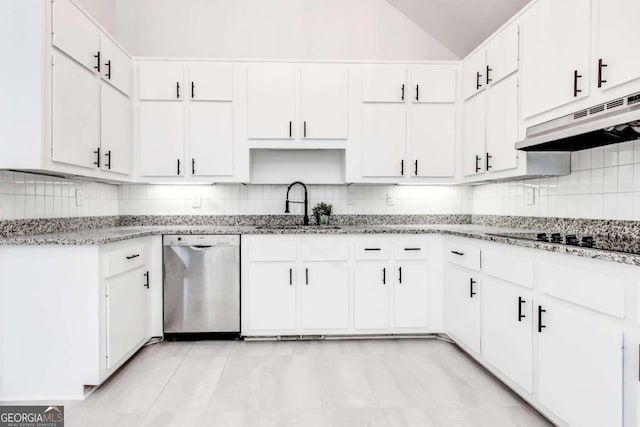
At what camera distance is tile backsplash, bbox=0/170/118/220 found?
2168 mm

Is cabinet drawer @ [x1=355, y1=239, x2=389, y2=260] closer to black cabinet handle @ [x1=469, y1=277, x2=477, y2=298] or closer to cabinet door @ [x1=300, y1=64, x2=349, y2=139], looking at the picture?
black cabinet handle @ [x1=469, y1=277, x2=477, y2=298]

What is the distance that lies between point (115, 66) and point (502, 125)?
2.83 metres

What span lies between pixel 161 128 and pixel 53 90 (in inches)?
42.0

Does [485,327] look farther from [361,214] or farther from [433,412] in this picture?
[361,214]

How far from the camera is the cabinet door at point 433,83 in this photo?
321cm

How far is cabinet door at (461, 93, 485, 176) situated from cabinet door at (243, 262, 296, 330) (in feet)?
5.47

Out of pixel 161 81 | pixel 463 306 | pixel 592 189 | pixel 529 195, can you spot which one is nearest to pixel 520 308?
pixel 463 306

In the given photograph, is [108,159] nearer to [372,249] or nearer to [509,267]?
[372,249]

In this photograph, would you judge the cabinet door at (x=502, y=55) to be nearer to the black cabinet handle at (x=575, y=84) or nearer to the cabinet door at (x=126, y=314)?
the black cabinet handle at (x=575, y=84)

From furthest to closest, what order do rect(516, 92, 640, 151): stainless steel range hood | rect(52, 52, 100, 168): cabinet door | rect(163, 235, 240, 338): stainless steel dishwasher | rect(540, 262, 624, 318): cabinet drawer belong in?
rect(163, 235, 240, 338): stainless steel dishwasher → rect(52, 52, 100, 168): cabinet door → rect(516, 92, 640, 151): stainless steel range hood → rect(540, 262, 624, 318): cabinet drawer

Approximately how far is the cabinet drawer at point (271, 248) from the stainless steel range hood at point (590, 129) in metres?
1.71

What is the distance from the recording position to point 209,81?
122 inches

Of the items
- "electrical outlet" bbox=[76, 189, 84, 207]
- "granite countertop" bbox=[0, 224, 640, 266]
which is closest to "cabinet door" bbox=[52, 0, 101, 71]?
"electrical outlet" bbox=[76, 189, 84, 207]

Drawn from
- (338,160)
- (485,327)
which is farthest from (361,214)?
(485,327)
